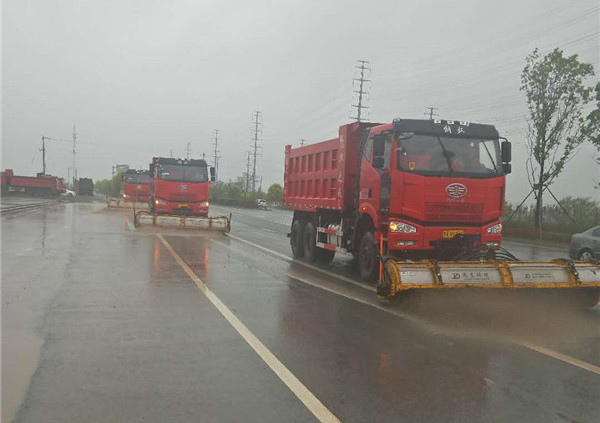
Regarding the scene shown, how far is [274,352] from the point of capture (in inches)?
229

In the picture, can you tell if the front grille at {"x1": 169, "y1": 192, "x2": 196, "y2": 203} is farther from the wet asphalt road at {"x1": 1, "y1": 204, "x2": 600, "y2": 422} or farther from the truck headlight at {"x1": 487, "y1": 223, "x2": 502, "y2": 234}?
the truck headlight at {"x1": 487, "y1": 223, "x2": 502, "y2": 234}

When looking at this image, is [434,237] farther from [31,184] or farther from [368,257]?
[31,184]

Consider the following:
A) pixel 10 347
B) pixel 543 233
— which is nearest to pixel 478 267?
pixel 10 347

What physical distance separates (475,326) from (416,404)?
3191 millimetres

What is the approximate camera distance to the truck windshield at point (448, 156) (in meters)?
9.51

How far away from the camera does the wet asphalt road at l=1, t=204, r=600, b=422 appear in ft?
14.2

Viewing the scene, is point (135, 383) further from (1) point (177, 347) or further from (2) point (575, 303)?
(2) point (575, 303)

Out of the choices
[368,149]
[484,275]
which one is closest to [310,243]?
[368,149]

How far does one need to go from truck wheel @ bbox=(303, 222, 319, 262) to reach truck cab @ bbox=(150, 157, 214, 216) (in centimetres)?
1054

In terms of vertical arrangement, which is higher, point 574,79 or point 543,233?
point 574,79

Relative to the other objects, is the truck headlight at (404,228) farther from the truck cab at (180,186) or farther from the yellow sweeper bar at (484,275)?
the truck cab at (180,186)

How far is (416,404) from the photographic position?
14.7 ft

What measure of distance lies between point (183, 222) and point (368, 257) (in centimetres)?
1353

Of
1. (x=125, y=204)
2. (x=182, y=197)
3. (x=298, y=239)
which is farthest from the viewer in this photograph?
(x=125, y=204)
